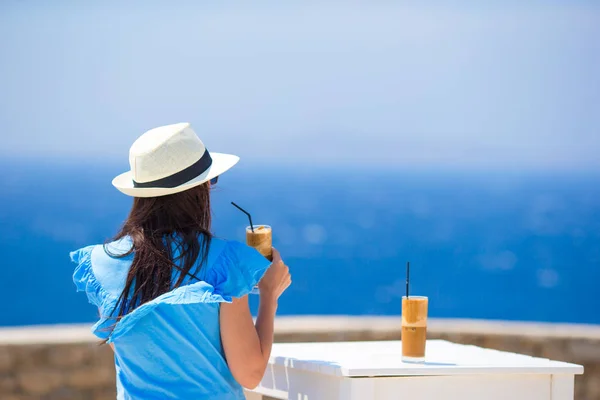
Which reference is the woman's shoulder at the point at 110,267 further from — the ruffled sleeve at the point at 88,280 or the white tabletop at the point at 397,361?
the white tabletop at the point at 397,361

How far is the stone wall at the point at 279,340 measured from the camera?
397 cm

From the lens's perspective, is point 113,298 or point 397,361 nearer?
point 113,298

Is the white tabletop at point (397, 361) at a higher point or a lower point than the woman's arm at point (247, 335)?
lower

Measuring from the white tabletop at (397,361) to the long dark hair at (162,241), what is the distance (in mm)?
411

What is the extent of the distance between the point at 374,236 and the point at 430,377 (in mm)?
36972

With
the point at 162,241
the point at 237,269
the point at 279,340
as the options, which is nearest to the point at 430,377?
the point at 237,269

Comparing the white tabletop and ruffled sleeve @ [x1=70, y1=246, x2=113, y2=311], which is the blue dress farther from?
the white tabletop

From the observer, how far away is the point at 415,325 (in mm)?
2209

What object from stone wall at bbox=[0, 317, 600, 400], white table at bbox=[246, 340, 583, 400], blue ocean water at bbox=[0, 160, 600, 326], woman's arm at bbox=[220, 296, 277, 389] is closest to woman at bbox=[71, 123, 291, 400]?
woman's arm at bbox=[220, 296, 277, 389]

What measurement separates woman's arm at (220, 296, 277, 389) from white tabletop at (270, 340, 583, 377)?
7.8 inches

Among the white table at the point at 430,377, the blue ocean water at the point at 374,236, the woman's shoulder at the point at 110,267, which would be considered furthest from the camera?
the blue ocean water at the point at 374,236

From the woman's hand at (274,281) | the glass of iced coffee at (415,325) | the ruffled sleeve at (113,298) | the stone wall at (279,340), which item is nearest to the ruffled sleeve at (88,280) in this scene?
the ruffled sleeve at (113,298)

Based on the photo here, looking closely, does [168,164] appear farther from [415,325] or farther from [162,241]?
[415,325]

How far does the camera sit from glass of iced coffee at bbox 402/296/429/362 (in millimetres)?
2203
